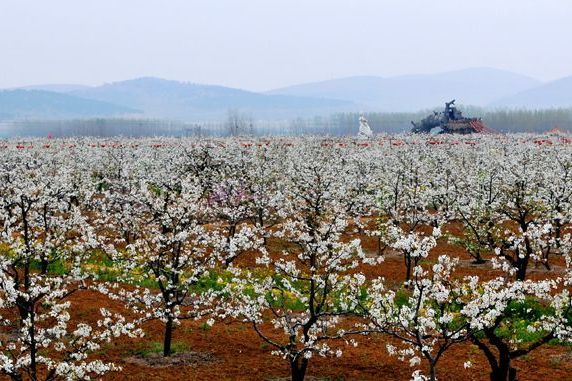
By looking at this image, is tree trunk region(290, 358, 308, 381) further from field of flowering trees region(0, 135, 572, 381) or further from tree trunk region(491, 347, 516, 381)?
tree trunk region(491, 347, 516, 381)

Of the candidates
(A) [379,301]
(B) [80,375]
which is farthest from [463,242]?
(B) [80,375]

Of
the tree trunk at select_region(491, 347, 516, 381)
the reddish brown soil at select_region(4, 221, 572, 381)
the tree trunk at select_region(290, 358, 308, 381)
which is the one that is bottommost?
the reddish brown soil at select_region(4, 221, 572, 381)

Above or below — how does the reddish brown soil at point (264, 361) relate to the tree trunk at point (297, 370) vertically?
below

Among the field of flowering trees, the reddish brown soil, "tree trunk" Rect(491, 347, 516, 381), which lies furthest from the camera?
the reddish brown soil

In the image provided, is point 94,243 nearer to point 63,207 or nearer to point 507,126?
point 63,207

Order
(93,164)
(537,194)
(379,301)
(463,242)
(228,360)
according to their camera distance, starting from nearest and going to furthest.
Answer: (379,301) → (228,360) → (463,242) → (537,194) → (93,164)

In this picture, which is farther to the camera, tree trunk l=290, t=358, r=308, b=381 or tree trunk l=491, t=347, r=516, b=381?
tree trunk l=290, t=358, r=308, b=381

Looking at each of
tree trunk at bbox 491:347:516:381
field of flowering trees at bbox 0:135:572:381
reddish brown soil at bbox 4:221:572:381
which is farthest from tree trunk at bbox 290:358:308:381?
tree trunk at bbox 491:347:516:381

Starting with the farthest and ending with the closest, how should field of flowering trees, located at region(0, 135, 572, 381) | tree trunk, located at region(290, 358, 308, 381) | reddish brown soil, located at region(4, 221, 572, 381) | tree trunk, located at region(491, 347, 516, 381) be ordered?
reddish brown soil, located at region(4, 221, 572, 381), tree trunk, located at region(290, 358, 308, 381), tree trunk, located at region(491, 347, 516, 381), field of flowering trees, located at region(0, 135, 572, 381)

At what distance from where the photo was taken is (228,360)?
20.6 meters

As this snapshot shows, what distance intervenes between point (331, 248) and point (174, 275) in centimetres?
573

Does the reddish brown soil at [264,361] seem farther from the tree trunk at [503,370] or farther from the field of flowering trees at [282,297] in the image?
the tree trunk at [503,370]

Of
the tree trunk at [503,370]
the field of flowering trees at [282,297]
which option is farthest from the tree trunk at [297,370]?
the tree trunk at [503,370]

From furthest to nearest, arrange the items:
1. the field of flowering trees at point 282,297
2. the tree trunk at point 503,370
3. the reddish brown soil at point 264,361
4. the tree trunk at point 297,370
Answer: the reddish brown soil at point 264,361 → the tree trunk at point 297,370 → the tree trunk at point 503,370 → the field of flowering trees at point 282,297
